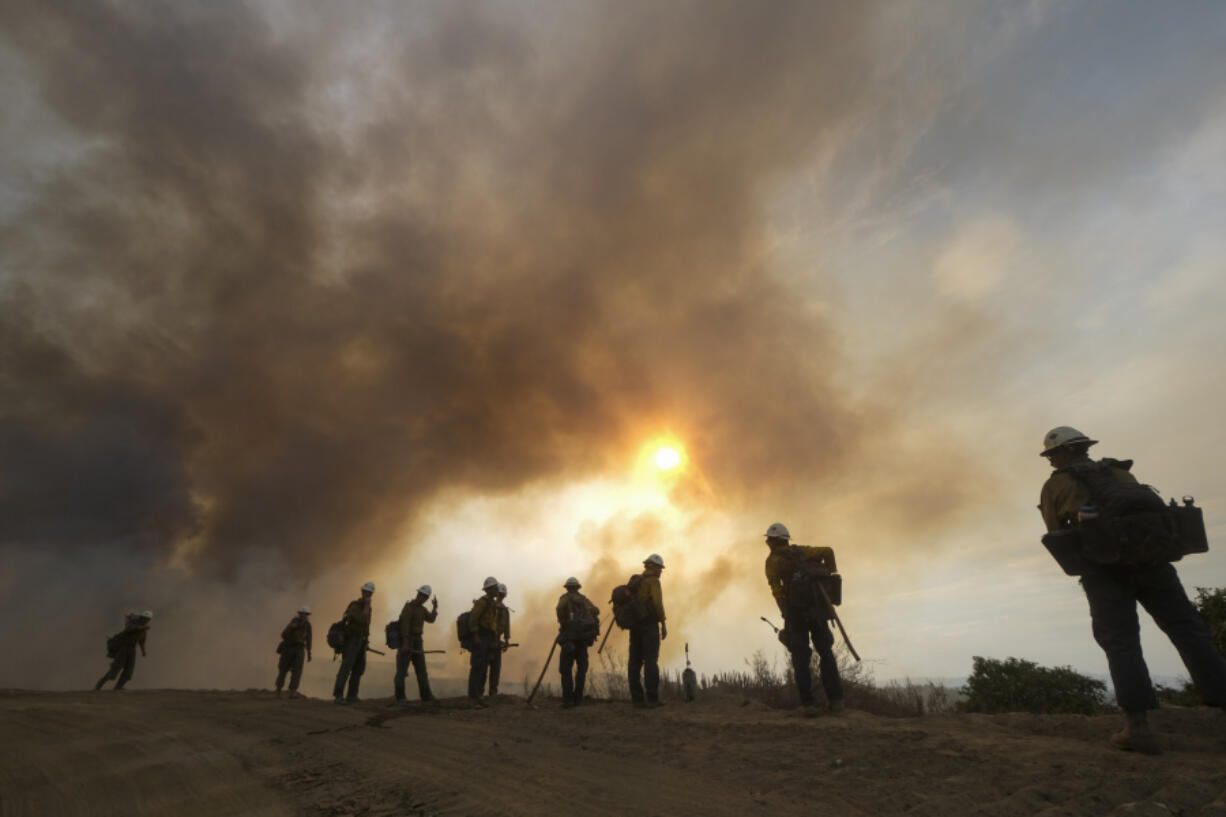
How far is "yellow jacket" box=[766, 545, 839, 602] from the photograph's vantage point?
29.0 ft

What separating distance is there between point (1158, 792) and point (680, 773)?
3.46 meters

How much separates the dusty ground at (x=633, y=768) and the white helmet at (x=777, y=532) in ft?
7.72

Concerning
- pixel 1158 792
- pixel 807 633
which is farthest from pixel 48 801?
pixel 1158 792

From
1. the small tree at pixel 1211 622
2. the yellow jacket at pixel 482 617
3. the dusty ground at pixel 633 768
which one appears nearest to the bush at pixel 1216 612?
the small tree at pixel 1211 622

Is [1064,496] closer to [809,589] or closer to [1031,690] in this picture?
→ [809,589]

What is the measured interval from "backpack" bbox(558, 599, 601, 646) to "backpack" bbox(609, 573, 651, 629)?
41.7 inches

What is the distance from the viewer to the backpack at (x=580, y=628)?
40.4 feet

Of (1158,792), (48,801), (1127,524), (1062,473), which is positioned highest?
(1062,473)

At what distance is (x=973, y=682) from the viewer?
1065cm

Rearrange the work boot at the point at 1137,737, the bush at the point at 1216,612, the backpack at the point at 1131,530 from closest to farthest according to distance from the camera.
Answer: the work boot at the point at 1137,737, the backpack at the point at 1131,530, the bush at the point at 1216,612

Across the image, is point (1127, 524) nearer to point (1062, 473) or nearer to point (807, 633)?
point (1062, 473)

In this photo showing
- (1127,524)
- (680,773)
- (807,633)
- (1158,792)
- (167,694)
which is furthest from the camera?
(167,694)

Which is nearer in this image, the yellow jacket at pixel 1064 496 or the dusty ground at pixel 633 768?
the dusty ground at pixel 633 768

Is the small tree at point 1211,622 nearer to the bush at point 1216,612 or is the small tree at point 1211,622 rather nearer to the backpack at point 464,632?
the bush at point 1216,612
